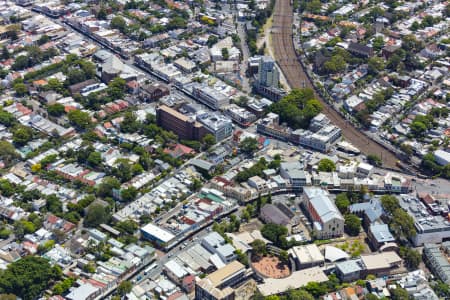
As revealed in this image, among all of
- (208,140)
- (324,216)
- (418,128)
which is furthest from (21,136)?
(418,128)

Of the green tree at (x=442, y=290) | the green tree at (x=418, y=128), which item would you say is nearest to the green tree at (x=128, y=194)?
the green tree at (x=442, y=290)

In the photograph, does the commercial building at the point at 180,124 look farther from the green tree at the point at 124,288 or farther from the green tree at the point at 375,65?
the green tree at the point at 375,65

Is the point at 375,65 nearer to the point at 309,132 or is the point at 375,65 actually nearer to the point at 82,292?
the point at 309,132

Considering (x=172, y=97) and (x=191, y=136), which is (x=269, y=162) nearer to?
(x=191, y=136)

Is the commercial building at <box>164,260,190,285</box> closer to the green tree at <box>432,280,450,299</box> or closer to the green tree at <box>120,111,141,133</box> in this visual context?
the green tree at <box>432,280,450,299</box>

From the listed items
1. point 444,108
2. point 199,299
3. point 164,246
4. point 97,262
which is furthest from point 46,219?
point 444,108

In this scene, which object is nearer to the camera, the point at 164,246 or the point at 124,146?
the point at 164,246
